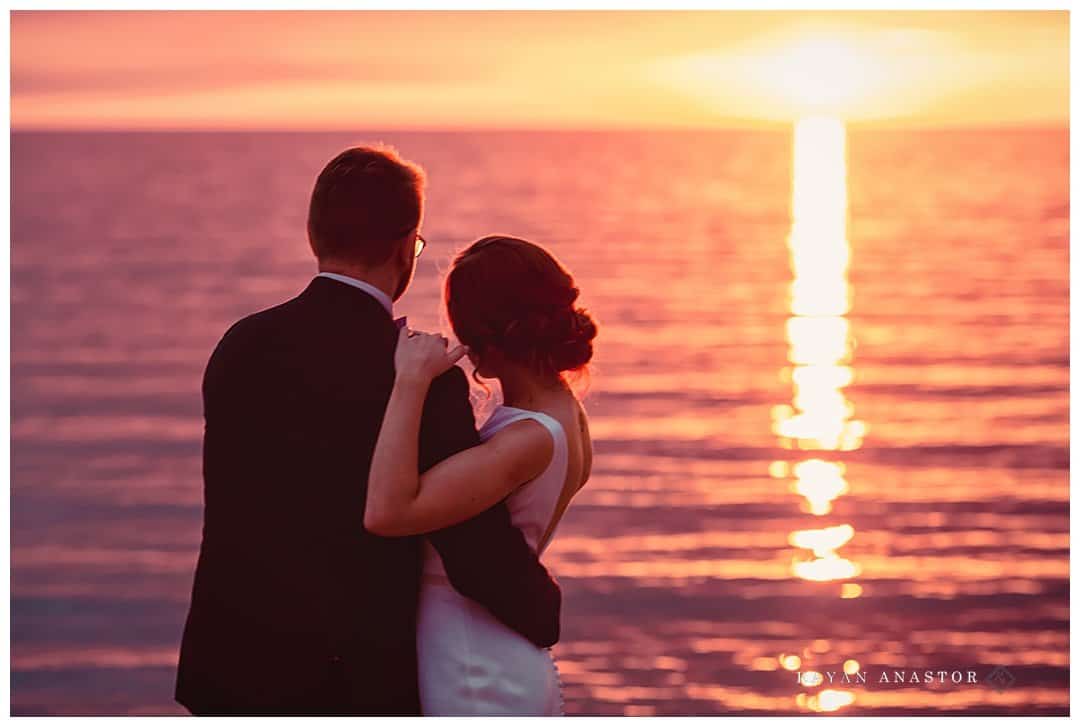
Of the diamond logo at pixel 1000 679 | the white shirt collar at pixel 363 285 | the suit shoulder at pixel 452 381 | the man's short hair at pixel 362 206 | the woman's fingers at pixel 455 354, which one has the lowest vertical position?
the suit shoulder at pixel 452 381

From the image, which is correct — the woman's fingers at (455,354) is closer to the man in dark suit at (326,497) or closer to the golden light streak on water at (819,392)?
the man in dark suit at (326,497)

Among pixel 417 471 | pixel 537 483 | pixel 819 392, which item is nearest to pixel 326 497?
pixel 417 471

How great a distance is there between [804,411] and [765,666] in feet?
29.1

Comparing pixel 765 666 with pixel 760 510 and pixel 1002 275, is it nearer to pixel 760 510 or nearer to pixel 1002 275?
pixel 760 510

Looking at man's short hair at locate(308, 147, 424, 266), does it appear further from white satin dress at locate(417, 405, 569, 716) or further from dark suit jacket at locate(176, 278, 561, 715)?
white satin dress at locate(417, 405, 569, 716)

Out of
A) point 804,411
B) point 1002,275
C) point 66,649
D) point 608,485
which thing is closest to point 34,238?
point 1002,275

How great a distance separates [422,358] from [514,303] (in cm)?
32

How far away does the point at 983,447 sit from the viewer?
15.4 metres

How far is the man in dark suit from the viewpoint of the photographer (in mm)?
3160

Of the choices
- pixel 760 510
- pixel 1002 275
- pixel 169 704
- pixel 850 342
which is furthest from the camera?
pixel 1002 275

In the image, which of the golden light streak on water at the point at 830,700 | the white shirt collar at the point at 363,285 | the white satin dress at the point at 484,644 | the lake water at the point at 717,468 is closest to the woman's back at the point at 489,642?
the white satin dress at the point at 484,644

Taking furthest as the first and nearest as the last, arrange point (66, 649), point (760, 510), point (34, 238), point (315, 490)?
point (34, 238)
point (760, 510)
point (66, 649)
point (315, 490)

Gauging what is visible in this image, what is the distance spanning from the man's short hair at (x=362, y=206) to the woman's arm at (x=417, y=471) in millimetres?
190

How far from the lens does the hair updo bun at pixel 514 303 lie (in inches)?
132
